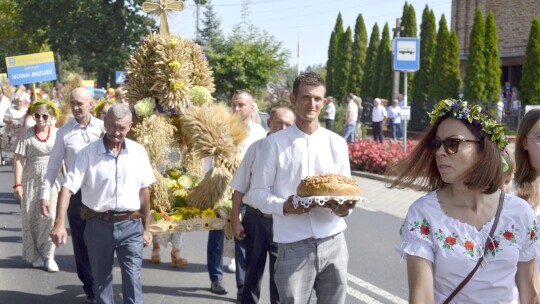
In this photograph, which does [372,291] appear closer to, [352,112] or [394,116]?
[352,112]

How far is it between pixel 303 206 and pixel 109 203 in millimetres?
1698

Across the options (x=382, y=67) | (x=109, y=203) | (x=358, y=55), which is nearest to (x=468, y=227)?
(x=109, y=203)

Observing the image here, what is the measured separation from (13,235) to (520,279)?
8.32m

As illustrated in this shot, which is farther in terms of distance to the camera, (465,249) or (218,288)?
(218,288)

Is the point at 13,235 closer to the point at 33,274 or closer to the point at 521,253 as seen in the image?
the point at 33,274

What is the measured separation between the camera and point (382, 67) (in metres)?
42.1

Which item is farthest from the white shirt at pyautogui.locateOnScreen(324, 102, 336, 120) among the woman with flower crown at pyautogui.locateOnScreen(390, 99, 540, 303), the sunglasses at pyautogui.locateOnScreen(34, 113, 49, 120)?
the woman with flower crown at pyautogui.locateOnScreen(390, 99, 540, 303)

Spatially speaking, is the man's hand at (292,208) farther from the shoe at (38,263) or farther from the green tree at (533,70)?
the green tree at (533,70)

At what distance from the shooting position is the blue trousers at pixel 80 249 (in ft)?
22.4

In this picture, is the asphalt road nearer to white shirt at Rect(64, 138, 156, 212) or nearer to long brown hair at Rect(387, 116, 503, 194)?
white shirt at Rect(64, 138, 156, 212)

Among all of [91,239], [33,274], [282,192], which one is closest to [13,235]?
[33,274]

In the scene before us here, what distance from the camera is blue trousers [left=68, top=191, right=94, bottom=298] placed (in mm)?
6840

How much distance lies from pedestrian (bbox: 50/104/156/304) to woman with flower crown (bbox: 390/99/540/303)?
293 centimetres

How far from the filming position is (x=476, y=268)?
2932 mm
